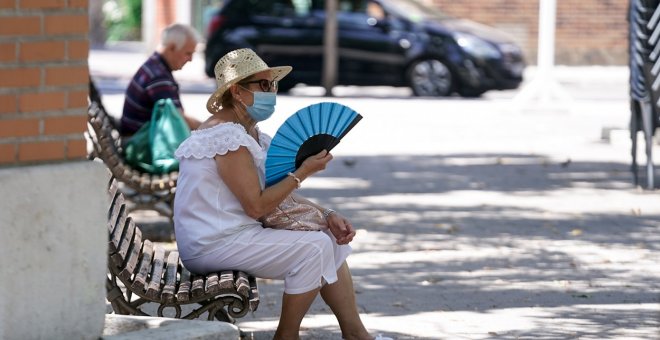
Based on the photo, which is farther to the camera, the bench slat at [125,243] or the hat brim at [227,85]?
the hat brim at [227,85]

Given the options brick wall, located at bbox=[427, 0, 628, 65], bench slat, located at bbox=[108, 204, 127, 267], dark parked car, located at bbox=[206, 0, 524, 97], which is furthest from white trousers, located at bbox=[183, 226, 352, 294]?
brick wall, located at bbox=[427, 0, 628, 65]

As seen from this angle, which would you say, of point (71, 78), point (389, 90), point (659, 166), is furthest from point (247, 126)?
point (389, 90)

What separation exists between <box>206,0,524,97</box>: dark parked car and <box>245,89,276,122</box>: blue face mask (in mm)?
15577

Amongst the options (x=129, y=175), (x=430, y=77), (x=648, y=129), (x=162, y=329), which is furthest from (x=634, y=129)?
(x=430, y=77)

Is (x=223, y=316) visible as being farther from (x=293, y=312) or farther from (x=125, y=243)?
(x=125, y=243)

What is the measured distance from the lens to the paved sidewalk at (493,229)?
7000 mm

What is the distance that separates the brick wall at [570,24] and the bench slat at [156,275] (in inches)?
914

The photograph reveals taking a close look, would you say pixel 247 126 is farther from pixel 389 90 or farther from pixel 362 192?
pixel 389 90

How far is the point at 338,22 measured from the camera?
22250 mm

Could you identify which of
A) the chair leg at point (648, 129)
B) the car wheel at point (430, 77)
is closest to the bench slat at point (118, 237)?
the chair leg at point (648, 129)

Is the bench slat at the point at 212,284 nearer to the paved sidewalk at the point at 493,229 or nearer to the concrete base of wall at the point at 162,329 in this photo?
the concrete base of wall at the point at 162,329

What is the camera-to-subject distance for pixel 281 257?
5.97 metres

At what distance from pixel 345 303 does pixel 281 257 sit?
1.32ft

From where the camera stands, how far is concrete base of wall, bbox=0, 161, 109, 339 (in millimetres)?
4855
